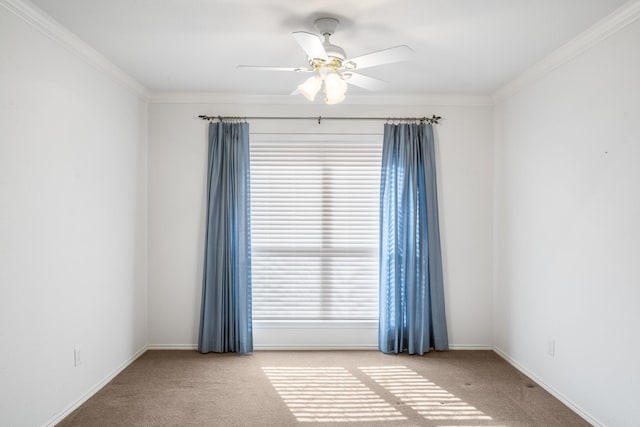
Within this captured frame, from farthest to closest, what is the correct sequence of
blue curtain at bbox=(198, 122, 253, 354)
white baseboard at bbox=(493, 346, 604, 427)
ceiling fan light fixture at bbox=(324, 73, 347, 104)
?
blue curtain at bbox=(198, 122, 253, 354) < white baseboard at bbox=(493, 346, 604, 427) < ceiling fan light fixture at bbox=(324, 73, 347, 104)

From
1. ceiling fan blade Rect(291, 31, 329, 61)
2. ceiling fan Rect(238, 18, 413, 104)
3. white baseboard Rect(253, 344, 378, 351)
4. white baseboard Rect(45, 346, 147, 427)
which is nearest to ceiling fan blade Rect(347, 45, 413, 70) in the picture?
ceiling fan Rect(238, 18, 413, 104)

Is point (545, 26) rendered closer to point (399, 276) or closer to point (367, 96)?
point (367, 96)

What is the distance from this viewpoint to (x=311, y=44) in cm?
227

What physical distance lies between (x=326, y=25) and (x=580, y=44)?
5.96 ft

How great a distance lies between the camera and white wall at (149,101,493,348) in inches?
169

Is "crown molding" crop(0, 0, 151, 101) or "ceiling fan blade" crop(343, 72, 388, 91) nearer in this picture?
"crown molding" crop(0, 0, 151, 101)

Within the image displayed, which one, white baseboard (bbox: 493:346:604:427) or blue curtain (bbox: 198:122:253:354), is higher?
blue curtain (bbox: 198:122:253:354)

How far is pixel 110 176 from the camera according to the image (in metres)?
3.54

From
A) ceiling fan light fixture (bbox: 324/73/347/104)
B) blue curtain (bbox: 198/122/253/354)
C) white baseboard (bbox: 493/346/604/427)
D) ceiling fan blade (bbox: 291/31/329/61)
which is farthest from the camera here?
blue curtain (bbox: 198/122/253/354)

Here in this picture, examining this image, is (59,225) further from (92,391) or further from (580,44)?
(580,44)

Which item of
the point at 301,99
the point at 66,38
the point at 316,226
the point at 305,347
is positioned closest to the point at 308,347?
the point at 305,347

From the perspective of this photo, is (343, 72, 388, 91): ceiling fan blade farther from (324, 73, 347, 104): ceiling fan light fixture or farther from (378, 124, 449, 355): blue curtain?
(378, 124, 449, 355): blue curtain

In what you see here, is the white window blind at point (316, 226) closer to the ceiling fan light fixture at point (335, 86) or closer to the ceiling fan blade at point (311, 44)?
the ceiling fan light fixture at point (335, 86)

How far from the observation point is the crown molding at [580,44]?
247 centimetres
